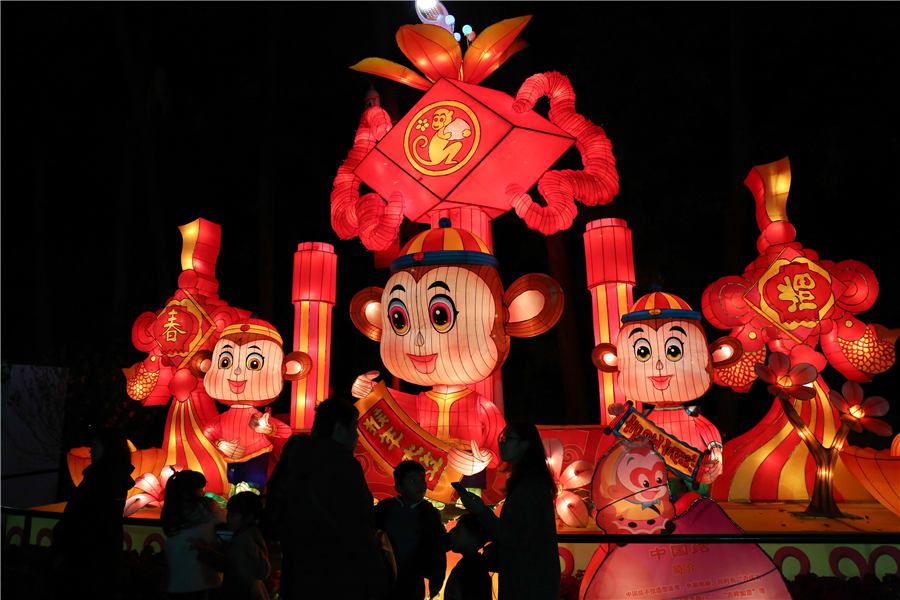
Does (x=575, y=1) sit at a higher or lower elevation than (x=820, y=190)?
higher

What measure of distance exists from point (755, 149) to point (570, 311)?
4.21m

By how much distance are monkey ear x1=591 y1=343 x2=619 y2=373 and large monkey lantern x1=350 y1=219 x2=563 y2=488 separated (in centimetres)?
98

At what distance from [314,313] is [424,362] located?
233 cm

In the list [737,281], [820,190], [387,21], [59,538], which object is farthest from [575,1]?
[59,538]

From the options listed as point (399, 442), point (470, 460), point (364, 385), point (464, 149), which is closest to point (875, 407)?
point (470, 460)

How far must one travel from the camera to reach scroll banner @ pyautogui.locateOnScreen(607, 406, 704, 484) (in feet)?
15.6

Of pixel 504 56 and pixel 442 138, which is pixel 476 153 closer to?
pixel 442 138

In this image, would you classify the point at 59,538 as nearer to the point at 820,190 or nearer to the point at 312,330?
the point at 312,330

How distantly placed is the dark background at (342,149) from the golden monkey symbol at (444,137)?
14.7 feet

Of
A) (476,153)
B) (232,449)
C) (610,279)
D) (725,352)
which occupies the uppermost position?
(476,153)

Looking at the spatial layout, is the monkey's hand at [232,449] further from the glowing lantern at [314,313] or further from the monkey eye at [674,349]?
the monkey eye at [674,349]

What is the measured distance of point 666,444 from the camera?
16.0 ft

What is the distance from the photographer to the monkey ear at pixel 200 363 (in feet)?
23.1

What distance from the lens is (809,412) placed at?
20.7ft
